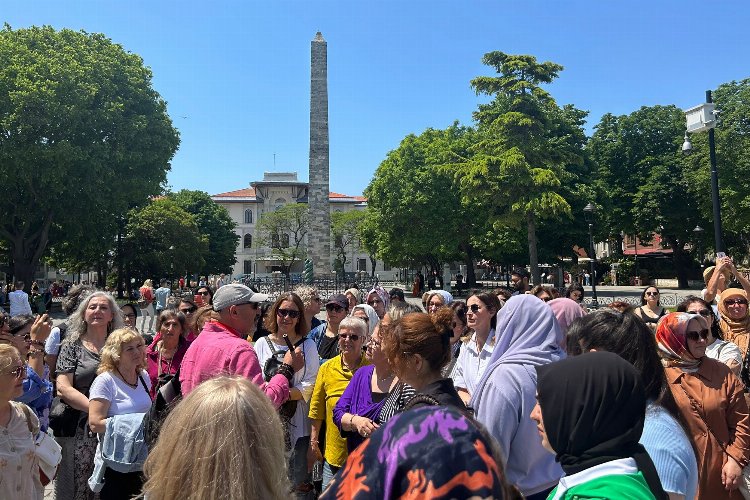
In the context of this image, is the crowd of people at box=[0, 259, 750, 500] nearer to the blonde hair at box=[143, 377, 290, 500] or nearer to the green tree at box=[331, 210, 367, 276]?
the blonde hair at box=[143, 377, 290, 500]

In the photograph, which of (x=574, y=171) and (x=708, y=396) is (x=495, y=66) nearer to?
(x=574, y=171)

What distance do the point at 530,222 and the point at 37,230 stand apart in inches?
987

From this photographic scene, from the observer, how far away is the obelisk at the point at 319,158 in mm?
36125

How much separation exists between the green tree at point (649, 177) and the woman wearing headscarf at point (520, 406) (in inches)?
1534

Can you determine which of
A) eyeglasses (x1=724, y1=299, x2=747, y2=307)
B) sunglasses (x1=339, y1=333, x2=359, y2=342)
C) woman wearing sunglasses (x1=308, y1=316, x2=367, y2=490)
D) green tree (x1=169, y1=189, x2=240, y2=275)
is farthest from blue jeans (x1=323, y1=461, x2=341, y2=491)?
green tree (x1=169, y1=189, x2=240, y2=275)

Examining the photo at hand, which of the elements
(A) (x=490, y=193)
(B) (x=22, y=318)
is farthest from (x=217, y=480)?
(A) (x=490, y=193)

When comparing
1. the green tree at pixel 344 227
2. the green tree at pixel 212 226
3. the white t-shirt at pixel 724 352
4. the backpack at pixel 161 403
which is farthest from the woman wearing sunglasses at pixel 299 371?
the green tree at pixel 212 226

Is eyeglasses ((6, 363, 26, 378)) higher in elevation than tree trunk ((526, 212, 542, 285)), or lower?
lower

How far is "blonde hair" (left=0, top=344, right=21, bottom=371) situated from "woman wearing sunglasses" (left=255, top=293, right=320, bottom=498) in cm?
164

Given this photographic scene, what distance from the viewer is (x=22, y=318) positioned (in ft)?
19.8

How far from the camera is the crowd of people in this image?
5.08ft

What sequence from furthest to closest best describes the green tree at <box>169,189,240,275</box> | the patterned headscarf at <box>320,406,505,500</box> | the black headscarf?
the green tree at <box>169,189,240,275</box>
the black headscarf
the patterned headscarf at <box>320,406,505,500</box>

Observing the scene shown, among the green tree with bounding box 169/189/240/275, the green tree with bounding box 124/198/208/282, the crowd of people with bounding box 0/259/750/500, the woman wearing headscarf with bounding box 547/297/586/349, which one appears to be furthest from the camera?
the green tree with bounding box 169/189/240/275

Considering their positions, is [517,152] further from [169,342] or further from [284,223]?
[284,223]
